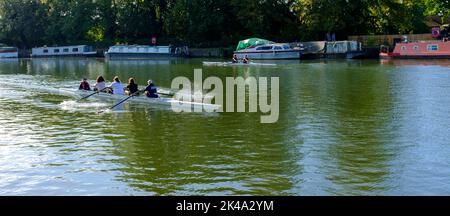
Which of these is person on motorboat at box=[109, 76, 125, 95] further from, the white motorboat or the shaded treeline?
the shaded treeline

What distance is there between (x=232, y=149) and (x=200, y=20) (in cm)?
7597

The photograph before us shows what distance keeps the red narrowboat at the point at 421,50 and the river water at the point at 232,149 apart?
3696 cm

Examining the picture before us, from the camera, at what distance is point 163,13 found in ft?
329

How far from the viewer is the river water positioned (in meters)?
14.7

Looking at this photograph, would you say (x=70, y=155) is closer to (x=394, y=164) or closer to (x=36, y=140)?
(x=36, y=140)

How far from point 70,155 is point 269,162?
21.7 ft

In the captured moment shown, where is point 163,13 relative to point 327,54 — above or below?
above

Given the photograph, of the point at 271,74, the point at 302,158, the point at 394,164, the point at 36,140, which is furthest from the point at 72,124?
the point at 271,74

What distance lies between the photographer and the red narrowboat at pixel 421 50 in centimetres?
6438

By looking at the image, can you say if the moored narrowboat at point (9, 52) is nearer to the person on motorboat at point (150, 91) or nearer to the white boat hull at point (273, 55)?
the white boat hull at point (273, 55)

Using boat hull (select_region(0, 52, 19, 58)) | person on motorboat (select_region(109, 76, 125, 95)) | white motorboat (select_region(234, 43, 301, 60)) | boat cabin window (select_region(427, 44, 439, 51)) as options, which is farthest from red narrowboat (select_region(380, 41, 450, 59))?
boat hull (select_region(0, 52, 19, 58))

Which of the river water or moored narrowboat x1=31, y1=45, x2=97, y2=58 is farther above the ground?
moored narrowboat x1=31, y1=45, x2=97, y2=58

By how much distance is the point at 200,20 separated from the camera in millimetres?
92625

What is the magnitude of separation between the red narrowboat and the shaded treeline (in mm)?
12251
